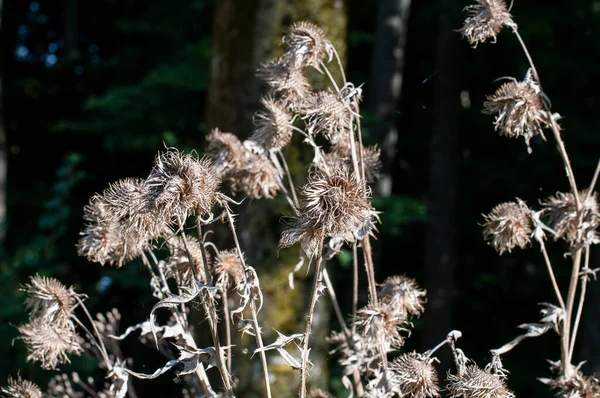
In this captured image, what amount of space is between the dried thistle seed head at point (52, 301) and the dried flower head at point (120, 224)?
0.42 feet

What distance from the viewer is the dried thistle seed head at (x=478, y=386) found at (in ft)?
4.83

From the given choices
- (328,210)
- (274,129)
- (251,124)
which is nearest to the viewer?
(328,210)

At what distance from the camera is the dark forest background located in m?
6.18

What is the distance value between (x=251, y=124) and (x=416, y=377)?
2139mm

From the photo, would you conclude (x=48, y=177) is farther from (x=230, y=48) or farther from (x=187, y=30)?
(x=230, y=48)

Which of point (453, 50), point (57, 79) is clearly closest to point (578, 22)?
point (453, 50)

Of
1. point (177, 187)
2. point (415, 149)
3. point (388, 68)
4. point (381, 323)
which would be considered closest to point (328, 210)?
point (177, 187)

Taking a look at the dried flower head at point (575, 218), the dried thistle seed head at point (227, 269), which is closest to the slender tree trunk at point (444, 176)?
the dried flower head at point (575, 218)

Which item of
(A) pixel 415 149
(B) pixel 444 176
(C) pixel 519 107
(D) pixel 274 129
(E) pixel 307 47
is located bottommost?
(B) pixel 444 176

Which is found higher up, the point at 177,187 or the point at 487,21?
the point at 487,21

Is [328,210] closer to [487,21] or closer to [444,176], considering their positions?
[487,21]

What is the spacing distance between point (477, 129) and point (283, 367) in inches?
244

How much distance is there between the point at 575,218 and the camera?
186cm

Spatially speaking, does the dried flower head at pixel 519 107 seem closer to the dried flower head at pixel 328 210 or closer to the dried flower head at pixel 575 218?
the dried flower head at pixel 575 218
